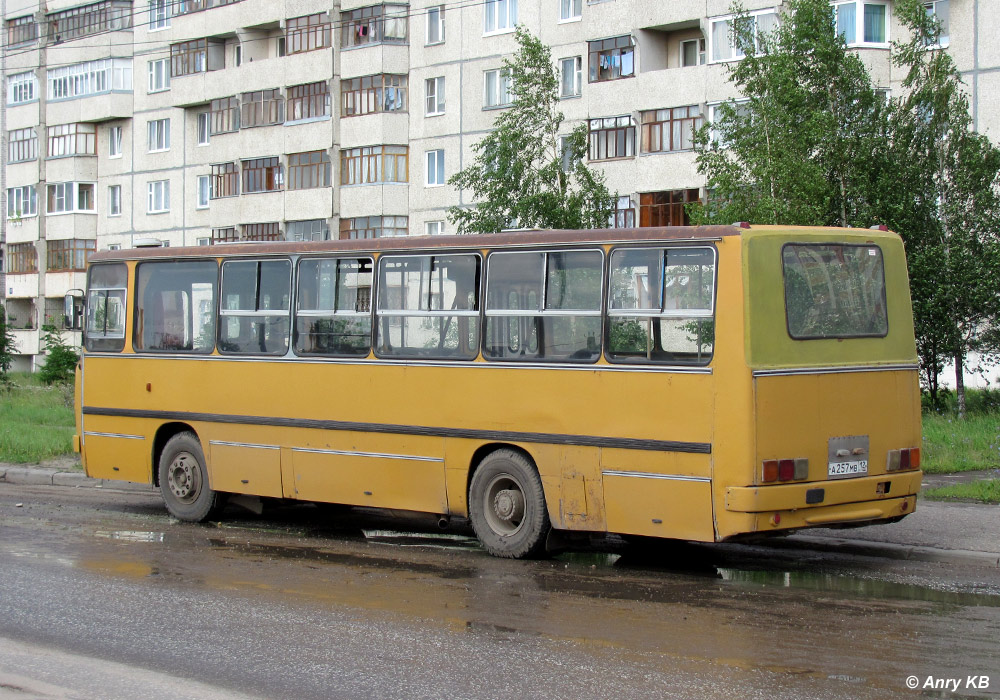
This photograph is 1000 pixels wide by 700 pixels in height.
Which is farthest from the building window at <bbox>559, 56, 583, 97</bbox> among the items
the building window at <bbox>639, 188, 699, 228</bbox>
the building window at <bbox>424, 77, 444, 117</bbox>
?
the building window at <bbox>424, 77, 444, 117</bbox>

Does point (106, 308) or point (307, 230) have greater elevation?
point (307, 230)

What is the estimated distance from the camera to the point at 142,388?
15.0 meters

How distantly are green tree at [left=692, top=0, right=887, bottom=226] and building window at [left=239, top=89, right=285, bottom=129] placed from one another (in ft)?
97.5

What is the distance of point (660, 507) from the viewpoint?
10.5 m

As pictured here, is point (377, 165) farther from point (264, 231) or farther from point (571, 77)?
point (571, 77)

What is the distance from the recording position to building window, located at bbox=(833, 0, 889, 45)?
1431 inches

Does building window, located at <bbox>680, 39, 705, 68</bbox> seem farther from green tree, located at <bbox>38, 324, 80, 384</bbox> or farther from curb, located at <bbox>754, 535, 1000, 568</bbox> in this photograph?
curb, located at <bbox>754, 535, 1000, 568</bbox>

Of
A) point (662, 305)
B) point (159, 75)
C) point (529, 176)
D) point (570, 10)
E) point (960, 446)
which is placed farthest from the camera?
point (159, 75)

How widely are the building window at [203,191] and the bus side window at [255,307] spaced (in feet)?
145

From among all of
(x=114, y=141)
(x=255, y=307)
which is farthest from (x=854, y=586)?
(x=114, y=141)

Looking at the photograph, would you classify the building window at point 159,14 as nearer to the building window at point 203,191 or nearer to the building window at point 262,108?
the building window at point 203,191

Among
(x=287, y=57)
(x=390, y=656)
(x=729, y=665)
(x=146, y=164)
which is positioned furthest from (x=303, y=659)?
(x=146, y=164)

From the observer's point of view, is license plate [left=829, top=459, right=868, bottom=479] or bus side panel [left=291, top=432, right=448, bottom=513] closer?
license plate [left=829, top=459, right=868, bottom=479]

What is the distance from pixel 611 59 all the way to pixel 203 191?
22998 mm
